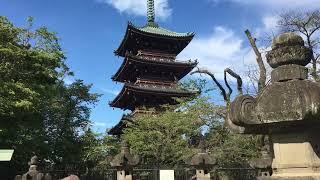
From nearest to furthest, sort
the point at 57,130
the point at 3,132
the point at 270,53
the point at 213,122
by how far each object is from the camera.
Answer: the point at 270,53
the point at 3,132
the point at 213,122
the point at 57,130

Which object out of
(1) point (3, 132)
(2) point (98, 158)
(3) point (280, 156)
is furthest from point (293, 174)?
(2) point (98, 158)

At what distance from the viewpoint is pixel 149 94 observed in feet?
116

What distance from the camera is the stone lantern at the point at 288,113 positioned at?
15.9 ft

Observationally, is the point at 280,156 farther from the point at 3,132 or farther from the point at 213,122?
the point at 213,122

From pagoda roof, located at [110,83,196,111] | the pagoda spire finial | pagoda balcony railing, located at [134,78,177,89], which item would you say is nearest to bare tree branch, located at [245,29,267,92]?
pagoda roof, located at [110,83,196,111]

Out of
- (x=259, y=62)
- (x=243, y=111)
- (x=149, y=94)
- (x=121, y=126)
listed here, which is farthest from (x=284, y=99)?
(x=121, y=126)

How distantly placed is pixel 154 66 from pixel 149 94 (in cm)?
306

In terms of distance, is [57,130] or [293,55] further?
[57,130]

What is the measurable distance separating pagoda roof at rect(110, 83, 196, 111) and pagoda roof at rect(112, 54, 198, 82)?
1737mm

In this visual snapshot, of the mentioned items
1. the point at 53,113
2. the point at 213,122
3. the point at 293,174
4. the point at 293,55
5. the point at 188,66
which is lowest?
the point at 293,174

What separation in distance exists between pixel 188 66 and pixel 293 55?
3156 cm

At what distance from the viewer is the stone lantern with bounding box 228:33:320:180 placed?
4.84 meters

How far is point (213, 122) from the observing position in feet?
86.5

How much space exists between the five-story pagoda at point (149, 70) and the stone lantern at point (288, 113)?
1095 inches
